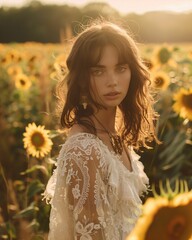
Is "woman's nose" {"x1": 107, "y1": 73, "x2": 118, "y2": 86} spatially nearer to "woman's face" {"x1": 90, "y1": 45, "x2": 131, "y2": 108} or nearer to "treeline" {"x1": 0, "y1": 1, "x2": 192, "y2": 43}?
"woman's face" {"x1": 90, "y1": 45, "x2": 131, "y2": 108}

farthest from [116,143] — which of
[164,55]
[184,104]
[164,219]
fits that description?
[164,55]

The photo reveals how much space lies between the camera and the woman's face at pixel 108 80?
2.01 m

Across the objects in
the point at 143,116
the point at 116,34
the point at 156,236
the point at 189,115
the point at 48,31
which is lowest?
the point at 48,31

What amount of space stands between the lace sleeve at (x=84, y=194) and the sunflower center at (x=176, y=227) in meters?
0.98

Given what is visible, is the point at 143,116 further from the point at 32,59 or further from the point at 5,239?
the point at 32,59

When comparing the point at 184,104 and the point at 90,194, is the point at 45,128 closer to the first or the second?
the point at 184,104

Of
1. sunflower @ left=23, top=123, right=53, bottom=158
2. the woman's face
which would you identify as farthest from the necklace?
sunflower @ left=23, top=123, right=53, bottom=158

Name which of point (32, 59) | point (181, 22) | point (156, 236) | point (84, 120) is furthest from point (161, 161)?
point (181, 22)

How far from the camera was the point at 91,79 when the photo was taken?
2.06 meters

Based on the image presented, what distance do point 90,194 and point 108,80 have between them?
0.43 meters

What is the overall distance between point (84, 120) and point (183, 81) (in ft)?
8.71

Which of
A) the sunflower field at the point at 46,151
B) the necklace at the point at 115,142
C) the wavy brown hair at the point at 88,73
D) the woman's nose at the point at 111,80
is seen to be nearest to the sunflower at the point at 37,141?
the sunflower field at the point at 46,151

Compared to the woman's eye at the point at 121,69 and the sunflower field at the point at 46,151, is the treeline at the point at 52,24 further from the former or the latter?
the woman's eye at the point at 121,69

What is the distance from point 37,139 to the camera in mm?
2949
